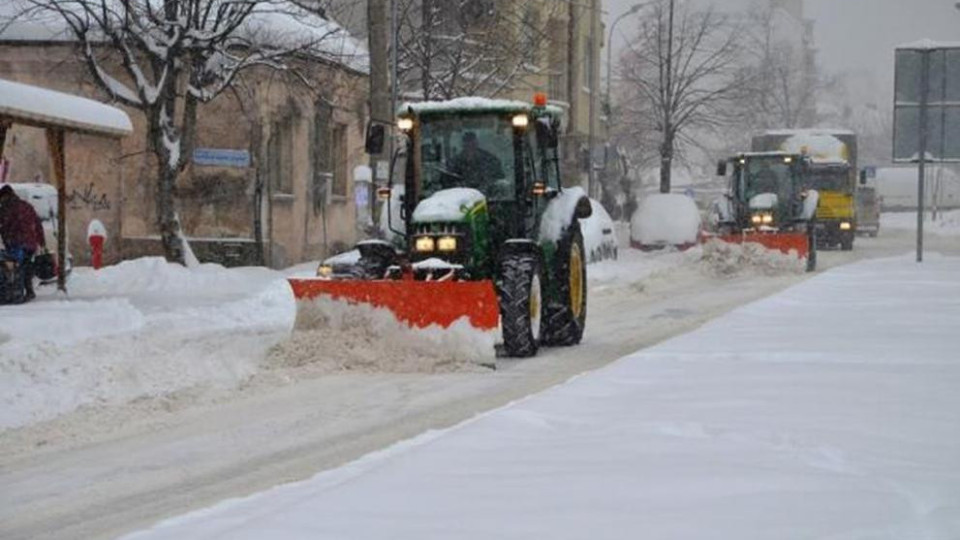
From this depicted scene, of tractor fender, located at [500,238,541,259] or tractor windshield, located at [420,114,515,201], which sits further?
tractor windshield, located at [420,114,515,201]

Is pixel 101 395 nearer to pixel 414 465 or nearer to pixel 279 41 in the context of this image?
pixel 414 465

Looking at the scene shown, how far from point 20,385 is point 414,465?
495 cm

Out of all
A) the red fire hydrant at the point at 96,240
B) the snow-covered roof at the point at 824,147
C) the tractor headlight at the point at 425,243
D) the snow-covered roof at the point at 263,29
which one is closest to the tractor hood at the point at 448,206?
the tractor headlight at the point at 425,243

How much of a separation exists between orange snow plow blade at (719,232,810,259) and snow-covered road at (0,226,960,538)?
1182cm

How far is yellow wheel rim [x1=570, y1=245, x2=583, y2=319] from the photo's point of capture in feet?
51.3

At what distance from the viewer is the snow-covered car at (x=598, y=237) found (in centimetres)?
3209

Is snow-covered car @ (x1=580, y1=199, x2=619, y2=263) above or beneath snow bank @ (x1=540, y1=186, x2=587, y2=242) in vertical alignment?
beneath

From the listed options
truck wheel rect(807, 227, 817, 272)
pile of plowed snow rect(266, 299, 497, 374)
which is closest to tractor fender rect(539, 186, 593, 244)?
pile of plowed snow rect(266, 299, 497, 374)

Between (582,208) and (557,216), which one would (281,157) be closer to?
(582,208)

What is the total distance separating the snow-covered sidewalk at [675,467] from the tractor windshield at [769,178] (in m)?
21.8

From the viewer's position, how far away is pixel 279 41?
27078mm

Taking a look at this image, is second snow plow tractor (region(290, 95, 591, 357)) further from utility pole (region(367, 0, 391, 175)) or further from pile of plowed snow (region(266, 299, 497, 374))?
utility pole (region(367, 0, 391, 175))

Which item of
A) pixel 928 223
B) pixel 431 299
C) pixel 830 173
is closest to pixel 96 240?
pixel 431 299

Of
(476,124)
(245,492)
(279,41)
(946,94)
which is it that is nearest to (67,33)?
(279,41)
